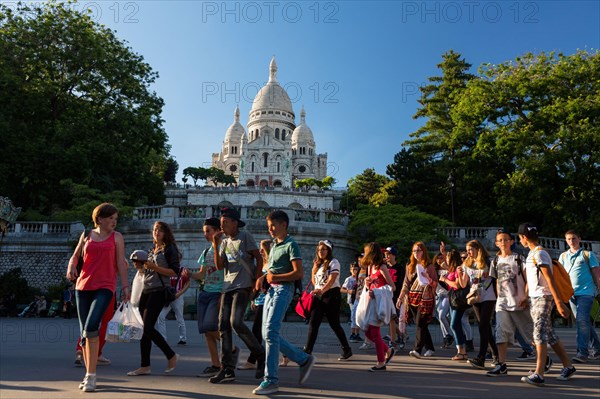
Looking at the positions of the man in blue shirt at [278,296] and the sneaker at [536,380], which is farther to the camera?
the sneaker at [536,380]

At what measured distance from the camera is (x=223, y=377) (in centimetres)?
640

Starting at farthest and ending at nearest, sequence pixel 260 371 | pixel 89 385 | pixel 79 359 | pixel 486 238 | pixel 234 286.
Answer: pixel 486 238 < pixel 79 359 < pixel 260 371 < pixel 234 286 < pixel 89 385

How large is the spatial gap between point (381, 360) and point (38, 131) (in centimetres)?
2928

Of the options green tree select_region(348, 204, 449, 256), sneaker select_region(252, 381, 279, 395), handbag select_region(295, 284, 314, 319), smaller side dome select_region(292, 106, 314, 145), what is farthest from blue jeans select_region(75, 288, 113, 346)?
smaller side dome select_region(292, 106, 314, 145)

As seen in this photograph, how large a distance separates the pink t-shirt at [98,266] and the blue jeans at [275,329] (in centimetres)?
167

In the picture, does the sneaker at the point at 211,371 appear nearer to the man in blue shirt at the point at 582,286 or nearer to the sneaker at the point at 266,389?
the sneaker at the point at 266,389

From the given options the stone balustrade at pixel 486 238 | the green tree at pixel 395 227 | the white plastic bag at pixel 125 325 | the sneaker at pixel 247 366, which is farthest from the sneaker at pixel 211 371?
the stone balustrade at pixel 486 238

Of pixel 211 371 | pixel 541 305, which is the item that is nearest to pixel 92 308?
pixel 211 371

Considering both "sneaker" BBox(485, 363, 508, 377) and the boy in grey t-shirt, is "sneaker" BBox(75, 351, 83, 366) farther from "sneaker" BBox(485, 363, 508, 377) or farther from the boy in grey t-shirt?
"sneaker" BBox(485, 363, 508, 377)

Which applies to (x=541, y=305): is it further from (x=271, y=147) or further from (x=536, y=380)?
(x=271, y=147)

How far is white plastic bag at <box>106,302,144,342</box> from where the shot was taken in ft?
22.6

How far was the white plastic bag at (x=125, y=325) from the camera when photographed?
22.6ft

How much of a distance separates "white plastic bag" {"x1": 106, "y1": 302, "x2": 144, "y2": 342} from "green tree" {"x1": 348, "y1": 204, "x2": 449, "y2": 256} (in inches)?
674

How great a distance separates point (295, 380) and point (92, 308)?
7.92 ft
